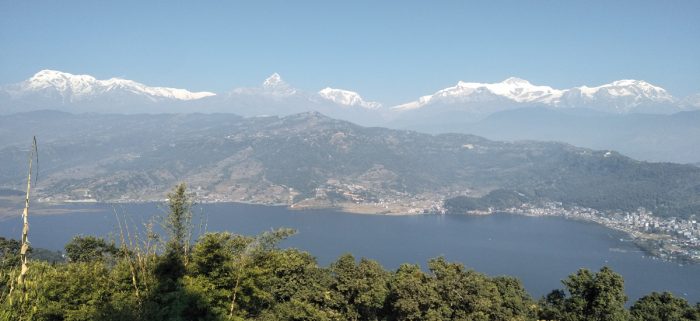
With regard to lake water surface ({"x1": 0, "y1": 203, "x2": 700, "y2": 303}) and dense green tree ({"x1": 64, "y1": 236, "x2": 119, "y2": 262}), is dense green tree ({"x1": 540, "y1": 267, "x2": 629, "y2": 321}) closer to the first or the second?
dense green tree ({"x1": 64, "y1": 236, "x2": 119, "y2": 262})

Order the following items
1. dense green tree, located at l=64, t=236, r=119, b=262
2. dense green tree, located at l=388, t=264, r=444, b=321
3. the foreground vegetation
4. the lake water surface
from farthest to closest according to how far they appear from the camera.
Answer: the lake water surface → dense green tree, located at l=64, t=236, r=119, b=262 → dense green tree, located at l=388, t=264, r=444, b=321 → the foreground vegetation

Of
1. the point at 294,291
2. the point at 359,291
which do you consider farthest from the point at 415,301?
the point at 294,291

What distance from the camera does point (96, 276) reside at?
21891mm

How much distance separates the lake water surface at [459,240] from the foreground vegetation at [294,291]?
60470 millimetres

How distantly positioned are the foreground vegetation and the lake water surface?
60.5 m

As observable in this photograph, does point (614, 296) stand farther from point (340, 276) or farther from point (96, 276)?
point (96, 276)

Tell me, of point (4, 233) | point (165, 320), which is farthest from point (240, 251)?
point (4, 233)

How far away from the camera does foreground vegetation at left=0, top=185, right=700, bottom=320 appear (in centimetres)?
2017

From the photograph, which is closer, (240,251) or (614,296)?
(614,296)

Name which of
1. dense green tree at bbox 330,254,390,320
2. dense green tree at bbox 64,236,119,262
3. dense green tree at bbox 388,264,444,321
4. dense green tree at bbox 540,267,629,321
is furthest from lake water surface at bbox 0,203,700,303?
dense green tree at bbox 388,264,444,321

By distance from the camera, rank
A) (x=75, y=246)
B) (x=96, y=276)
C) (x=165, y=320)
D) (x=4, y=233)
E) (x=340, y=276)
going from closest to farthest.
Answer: (x=165, y=320)
(x=96, y=276)
(x=340, y=276)
(x=75, y=246)
(x=4, y=233)

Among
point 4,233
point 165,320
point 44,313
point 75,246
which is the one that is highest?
point 165,320

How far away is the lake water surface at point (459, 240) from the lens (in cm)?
10450

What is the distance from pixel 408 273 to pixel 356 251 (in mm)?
93941
